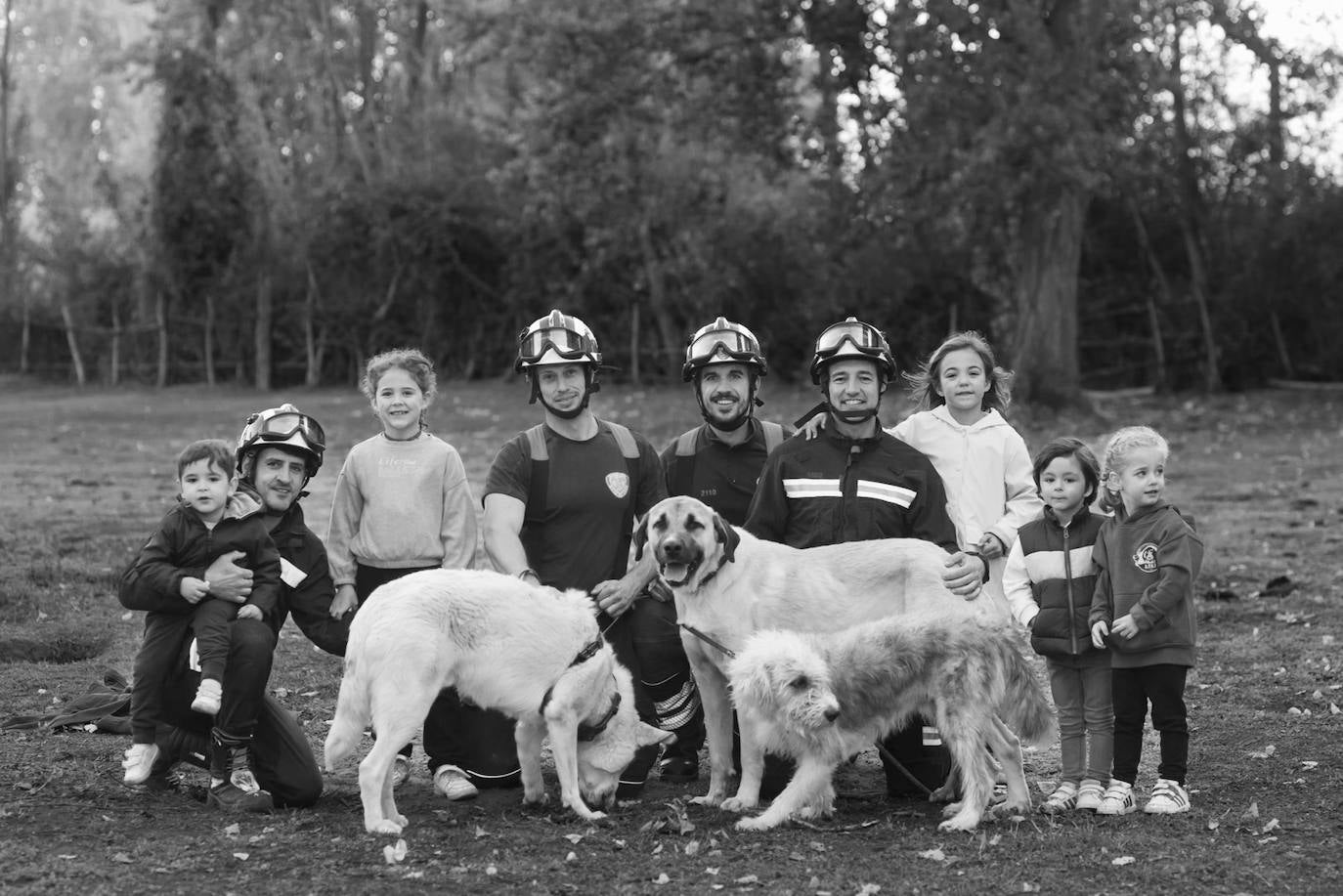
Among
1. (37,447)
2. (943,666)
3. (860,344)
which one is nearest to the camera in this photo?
(943,666)

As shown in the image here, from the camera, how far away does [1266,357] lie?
32.5 metres

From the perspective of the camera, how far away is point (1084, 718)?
676cm

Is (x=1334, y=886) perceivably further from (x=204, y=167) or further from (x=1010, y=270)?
(x=204, y=167)

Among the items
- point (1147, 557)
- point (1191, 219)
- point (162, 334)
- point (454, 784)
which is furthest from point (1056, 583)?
point (162, 334)

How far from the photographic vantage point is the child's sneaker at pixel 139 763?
6840 mm

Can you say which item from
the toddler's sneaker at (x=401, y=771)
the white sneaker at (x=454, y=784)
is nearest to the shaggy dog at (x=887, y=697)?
the white sneaker at (x=454, y=784)

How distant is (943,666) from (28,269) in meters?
46.6

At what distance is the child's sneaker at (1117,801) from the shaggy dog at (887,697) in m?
0.33

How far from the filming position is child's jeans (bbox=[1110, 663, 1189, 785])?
641 centimetres

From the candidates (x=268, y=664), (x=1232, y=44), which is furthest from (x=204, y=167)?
(x=268, y=664)

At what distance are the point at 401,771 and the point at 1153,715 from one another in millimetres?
3793

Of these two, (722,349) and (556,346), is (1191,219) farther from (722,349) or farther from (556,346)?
(556,346)

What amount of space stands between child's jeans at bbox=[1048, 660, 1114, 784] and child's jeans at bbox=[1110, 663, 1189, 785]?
0.06m

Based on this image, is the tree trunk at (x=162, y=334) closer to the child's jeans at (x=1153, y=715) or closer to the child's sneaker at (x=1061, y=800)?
the child's sneaker at (x=1061, y=800)
